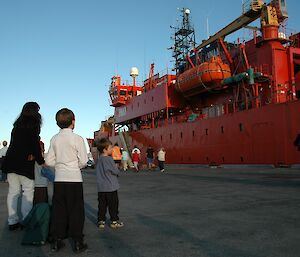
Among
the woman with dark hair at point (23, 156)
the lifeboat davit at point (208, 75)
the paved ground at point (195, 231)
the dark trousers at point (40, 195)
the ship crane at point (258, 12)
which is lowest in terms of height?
the paved ground at point (195, 231)

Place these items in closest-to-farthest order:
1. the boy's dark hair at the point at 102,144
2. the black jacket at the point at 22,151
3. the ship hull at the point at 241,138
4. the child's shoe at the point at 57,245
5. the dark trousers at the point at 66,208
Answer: the child's shoe at the point at 57,245 < the dark trousers at the point at 66,208 < the black jacket at the point at 22,151 < the boy's dark hair at the point at 102,144 < the ship hull at the point at 241,138

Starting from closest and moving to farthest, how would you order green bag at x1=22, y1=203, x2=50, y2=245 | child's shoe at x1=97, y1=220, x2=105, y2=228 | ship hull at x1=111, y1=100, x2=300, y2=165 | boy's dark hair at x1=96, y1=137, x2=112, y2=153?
green bag at x1=22, y1=203, x2=50, y2=245, child's shoe at x1=97, y1=220, x2=105, y2=228, boy's dark hair at x1=96, y1=137, x2=112, y2=153, ship hull at x1=111, y1=100, x2=300, y2=165

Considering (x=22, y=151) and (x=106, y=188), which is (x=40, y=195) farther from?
(x=106, y=188)

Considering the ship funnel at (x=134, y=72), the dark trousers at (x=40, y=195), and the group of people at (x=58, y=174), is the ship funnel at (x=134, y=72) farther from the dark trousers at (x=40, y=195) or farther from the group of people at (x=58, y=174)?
the dark trousers at (x=40, y=195)

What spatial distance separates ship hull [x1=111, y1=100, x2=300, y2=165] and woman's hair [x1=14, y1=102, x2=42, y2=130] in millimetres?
12875

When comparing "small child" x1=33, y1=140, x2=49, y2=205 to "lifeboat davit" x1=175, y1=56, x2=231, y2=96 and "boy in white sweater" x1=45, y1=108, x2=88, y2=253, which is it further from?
"lifeboat davit" x1=175, y1=56, x2=231, y2=96

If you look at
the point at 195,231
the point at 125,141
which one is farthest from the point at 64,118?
the point at 125,141

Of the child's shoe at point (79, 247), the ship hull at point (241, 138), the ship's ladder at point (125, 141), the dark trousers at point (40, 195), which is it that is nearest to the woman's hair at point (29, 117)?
the dark trousers at point (40, 195)

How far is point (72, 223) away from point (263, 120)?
1426cm

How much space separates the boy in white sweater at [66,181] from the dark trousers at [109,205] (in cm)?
97

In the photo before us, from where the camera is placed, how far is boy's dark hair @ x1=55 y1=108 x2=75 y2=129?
12.2 ft

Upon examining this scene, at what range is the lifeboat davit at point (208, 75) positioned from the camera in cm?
1950

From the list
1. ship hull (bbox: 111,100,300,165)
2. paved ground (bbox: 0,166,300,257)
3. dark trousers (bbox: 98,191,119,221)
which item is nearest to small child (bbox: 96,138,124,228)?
dark trousers (bbox: 98,191,119,221)

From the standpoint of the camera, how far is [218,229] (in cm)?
408
